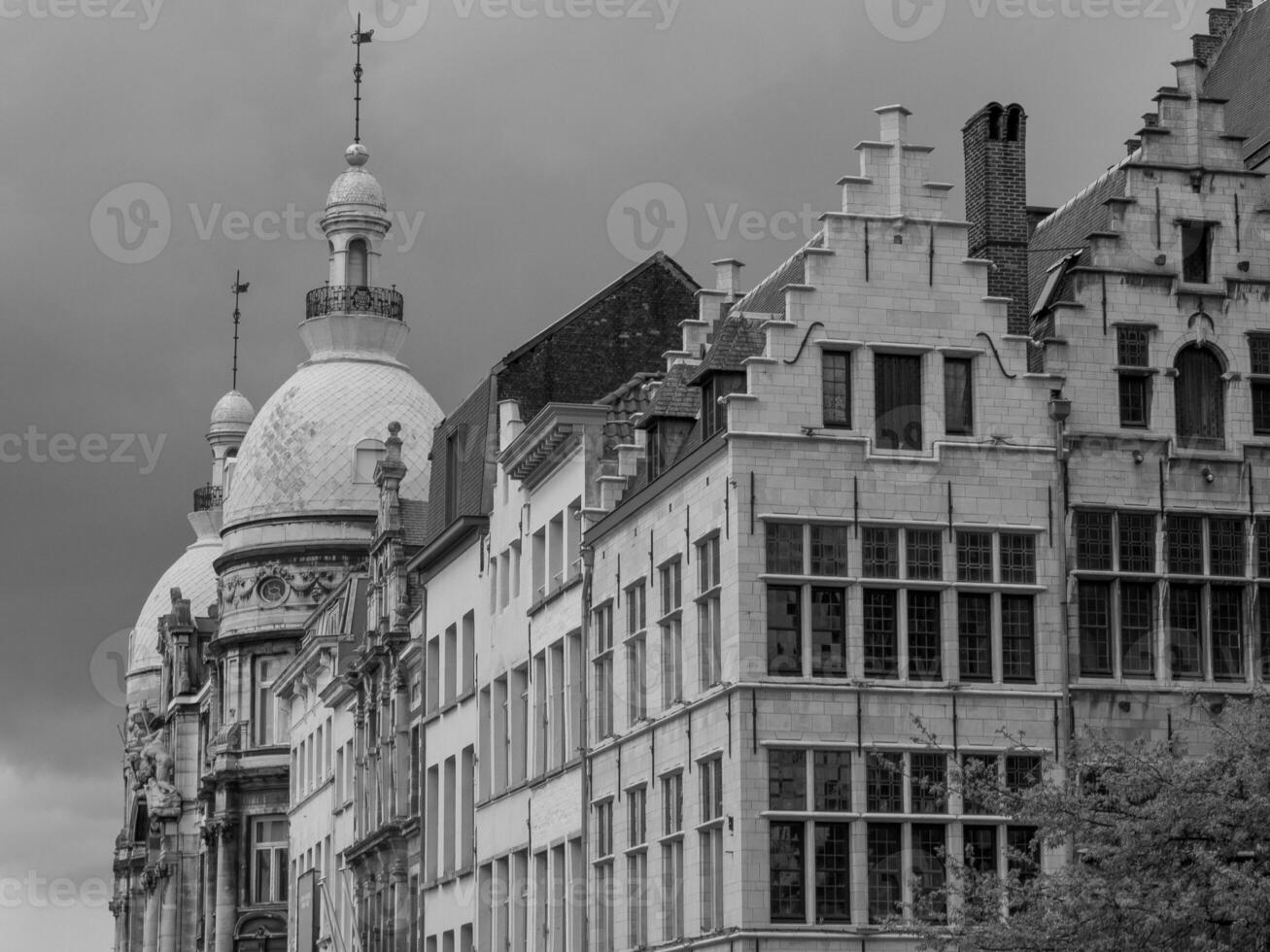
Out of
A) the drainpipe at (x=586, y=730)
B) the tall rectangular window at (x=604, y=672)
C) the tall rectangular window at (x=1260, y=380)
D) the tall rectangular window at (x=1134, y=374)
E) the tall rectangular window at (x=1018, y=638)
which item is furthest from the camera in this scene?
the drainpipe at (x=586, y=730)

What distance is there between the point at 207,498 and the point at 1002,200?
313ft

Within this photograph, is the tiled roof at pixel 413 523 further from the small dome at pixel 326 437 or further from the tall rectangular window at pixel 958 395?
the tall rectangular window at pixel 958 395

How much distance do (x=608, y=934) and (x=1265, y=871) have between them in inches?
660

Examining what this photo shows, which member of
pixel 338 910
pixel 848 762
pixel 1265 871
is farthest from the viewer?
pixel 338 910

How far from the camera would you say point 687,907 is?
42.7 meters

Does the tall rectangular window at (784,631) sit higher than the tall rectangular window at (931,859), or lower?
higher

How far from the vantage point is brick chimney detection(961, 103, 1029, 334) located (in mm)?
45688

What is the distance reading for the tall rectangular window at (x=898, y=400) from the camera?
42.5 m

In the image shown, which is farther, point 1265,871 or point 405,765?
point 405,765

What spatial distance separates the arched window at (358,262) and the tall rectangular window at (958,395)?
60.3 meters

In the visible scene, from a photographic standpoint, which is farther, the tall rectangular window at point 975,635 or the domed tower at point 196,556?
the domed tower at point 196,556


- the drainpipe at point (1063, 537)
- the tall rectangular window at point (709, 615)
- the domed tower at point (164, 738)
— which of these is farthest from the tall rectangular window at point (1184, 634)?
the domed tower at point (164, 738)

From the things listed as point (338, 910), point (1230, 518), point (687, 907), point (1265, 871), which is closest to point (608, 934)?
point (687, 907)

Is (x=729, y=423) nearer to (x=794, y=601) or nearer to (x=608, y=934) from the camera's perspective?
(x=794, y=601)
